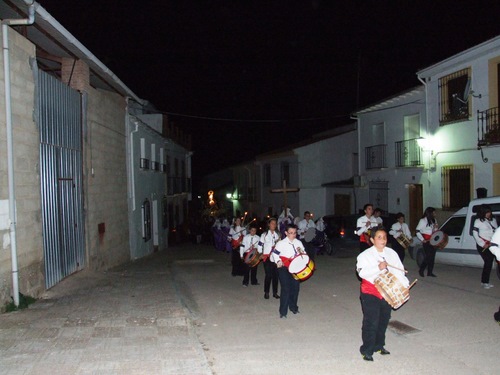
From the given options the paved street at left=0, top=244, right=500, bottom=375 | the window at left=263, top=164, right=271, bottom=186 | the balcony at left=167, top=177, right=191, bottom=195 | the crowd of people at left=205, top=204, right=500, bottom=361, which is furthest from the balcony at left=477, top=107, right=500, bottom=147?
the window at left=263, top=164, right=271, bottom=186

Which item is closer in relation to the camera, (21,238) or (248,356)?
(248,356)

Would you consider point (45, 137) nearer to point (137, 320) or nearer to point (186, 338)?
point (137, 320)

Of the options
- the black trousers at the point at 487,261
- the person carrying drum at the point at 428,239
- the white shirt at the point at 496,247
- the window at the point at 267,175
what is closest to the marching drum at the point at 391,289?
the white shirt at the point at 496,247

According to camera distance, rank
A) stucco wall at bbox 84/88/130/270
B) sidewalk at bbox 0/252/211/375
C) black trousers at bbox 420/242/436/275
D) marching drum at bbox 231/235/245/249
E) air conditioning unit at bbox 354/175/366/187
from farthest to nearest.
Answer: air conditioning unit at bbox 354/175/366/187, stucco wall at bbox 84/88/130/270, marching drum at bbox 231/235/245/249, black trousers at bbox 420/242/436/275, sidewalk at bbox 0/252/211/375

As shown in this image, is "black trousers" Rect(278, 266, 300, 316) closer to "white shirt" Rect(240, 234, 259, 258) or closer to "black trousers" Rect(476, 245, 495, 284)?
"white shirt" Rect(240, 234, 259, 258)

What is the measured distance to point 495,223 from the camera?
1108 cm

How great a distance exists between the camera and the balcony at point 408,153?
69.0 ft

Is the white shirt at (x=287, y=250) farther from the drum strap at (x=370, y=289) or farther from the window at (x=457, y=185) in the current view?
the window at (x=457, y=185)

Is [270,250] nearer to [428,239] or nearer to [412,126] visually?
[428,239]

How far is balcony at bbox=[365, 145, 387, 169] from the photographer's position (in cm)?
2439

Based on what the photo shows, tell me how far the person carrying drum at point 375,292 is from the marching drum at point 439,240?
600 centimetres

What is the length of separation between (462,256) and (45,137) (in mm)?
9857

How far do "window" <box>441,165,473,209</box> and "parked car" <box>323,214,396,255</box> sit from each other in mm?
2106

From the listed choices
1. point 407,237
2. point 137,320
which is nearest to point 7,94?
point 137,320
